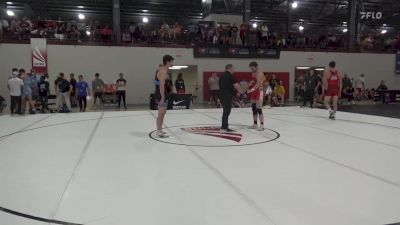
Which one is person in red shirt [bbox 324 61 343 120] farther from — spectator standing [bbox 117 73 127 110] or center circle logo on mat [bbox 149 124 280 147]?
spectator standing [bbox 117 73 127 110]

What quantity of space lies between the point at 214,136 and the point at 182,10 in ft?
79.7

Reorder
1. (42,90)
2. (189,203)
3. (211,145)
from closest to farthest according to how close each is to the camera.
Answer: (189,203)
(211,145)
(42,90)

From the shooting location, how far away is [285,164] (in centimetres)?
472

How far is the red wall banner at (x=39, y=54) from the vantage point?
16734 mm

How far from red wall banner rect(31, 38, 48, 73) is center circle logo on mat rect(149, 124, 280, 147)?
38.4ft

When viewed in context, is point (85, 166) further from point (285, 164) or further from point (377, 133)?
point (377, 133)

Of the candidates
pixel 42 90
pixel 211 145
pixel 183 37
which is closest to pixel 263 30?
pixel 183 37

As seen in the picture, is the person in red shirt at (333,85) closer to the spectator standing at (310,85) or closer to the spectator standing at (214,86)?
the spectator standing at (310,85)

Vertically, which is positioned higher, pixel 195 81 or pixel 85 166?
pixel 195 81

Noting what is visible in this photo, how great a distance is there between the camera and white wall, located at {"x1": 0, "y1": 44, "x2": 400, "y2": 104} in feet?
54.7

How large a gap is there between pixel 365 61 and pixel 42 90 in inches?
776

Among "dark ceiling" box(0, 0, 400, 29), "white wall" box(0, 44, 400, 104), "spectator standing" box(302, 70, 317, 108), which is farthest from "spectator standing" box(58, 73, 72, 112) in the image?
"dark ceiling" box(0, 0, 400, 29)

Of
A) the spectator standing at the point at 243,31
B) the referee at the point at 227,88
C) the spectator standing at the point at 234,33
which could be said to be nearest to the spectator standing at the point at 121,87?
the spectator standing at the point at 234,33

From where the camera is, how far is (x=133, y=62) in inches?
733
